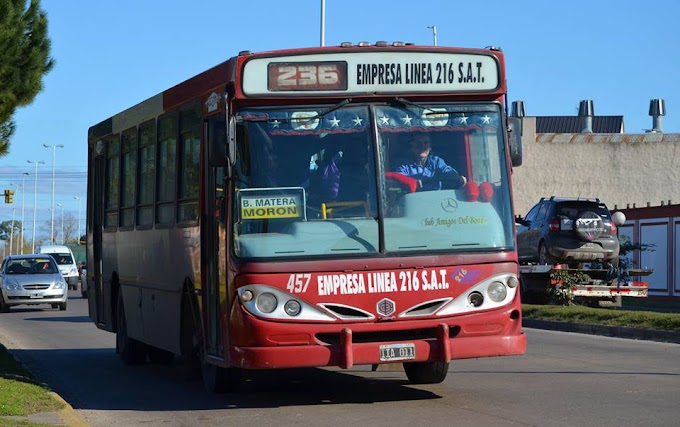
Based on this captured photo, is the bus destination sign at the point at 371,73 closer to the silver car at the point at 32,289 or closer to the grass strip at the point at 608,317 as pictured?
the grass strip at the point at 608,317

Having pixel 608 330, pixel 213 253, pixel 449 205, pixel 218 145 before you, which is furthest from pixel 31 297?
pixel 449 205

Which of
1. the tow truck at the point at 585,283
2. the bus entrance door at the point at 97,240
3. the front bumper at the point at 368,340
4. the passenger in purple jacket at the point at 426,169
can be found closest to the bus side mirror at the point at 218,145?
the front bumper at the point at 368,340

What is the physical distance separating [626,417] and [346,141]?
3.32 meters

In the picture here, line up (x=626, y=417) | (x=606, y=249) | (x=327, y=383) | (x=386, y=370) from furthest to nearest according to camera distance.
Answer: (x=606, y=249) → (x=386, y=370) → (x=327, y=383) → (x=626, y=417)

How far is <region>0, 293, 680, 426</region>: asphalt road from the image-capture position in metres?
10.9

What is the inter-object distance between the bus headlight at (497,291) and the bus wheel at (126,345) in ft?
22.2

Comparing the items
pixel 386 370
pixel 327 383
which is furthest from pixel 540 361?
pixel 327 383

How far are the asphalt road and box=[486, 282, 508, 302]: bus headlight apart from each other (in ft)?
3.13

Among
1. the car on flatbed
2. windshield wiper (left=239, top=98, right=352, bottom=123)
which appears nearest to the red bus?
windshield wiper (left=239, top=98, right=352, bottom=123)

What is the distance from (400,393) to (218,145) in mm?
3247

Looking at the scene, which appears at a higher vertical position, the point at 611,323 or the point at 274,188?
the point at 274,188

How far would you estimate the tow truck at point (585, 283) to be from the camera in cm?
2870

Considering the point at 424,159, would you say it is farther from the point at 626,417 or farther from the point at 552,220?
the point at 552,220

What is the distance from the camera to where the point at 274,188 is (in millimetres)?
11195
